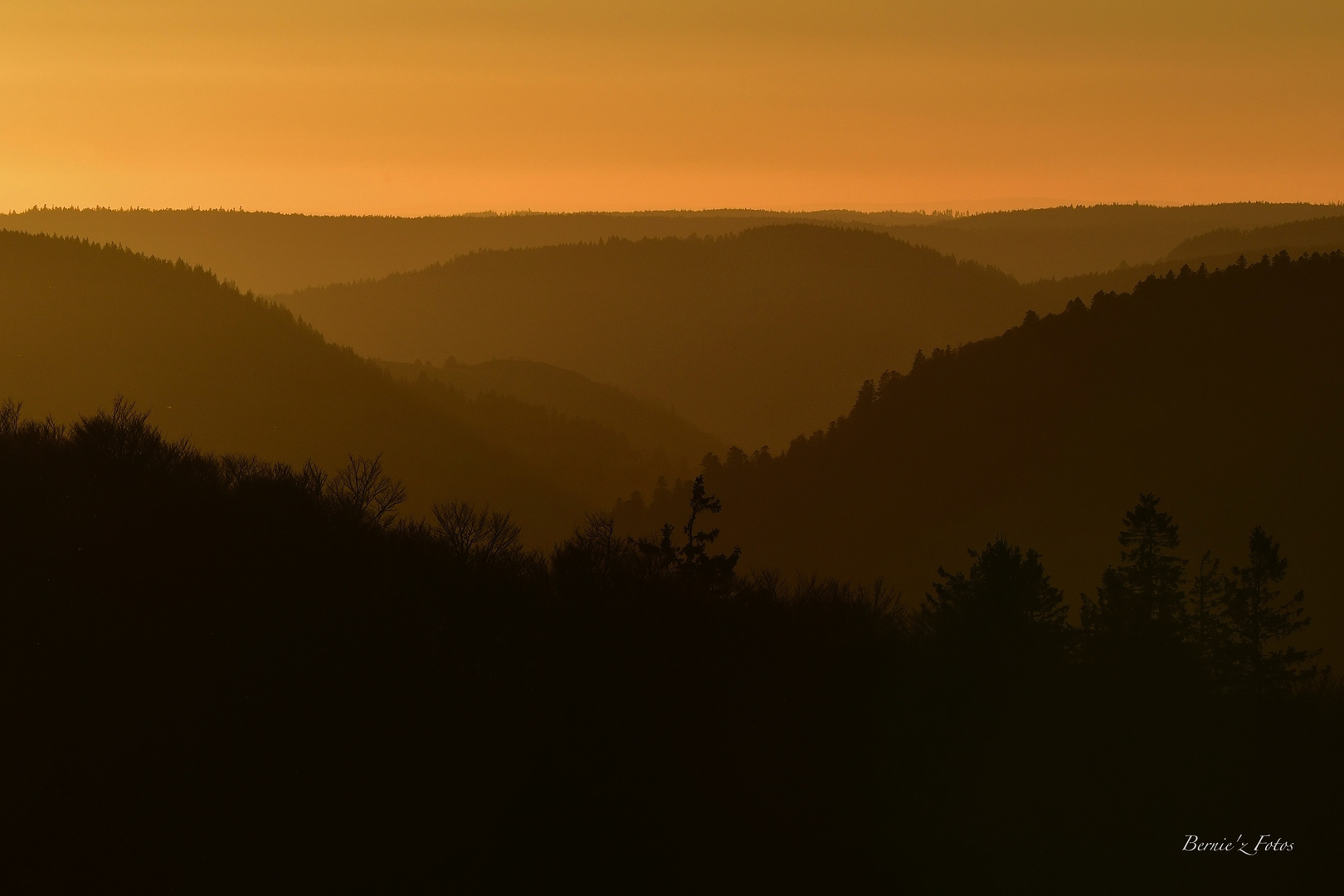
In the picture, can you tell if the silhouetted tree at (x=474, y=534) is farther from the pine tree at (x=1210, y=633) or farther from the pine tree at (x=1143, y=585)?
the pine tree at (x=1210, y=633)

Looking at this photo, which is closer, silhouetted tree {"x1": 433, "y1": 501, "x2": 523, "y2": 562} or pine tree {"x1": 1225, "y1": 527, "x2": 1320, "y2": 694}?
silhouetted tree {"x1": 433, "y1": 501, "x2": 523, "y2": 562}

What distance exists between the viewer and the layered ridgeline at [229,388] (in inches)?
6580

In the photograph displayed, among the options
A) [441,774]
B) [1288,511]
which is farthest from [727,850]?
[1288,511]

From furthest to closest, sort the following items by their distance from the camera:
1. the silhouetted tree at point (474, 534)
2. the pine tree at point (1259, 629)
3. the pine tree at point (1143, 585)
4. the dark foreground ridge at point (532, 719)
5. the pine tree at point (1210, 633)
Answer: the pine tree at point (1143, 585)
the pine tree at point (1210, 633)
the pine tree at point (1259, 629)
the silhouetted tree at point (474, 534)
the dark foreground ridge at point (532, 719)

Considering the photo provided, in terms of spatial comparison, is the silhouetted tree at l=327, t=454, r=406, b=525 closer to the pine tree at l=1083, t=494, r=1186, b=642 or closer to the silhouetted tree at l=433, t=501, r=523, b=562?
the silhouetted tree at l=433, t=501, r=523, b=562

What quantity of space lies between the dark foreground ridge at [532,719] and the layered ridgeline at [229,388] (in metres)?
127

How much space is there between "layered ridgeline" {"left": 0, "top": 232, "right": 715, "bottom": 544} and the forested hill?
44956 mm

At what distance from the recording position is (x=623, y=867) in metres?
21.7

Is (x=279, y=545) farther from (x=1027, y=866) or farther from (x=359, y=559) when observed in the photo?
(x=1027, y=866)
